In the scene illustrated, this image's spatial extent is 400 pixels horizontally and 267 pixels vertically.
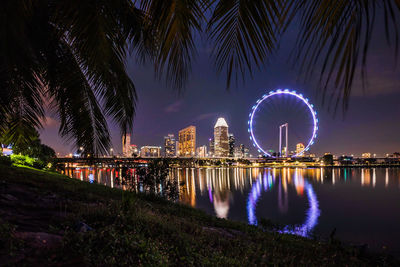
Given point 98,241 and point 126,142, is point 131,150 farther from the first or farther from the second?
point 98,241

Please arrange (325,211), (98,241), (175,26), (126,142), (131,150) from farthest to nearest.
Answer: (325,211) → (131,150) → (126,142) → (98,241) → (175,26)

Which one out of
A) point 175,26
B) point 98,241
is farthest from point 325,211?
point 175,26

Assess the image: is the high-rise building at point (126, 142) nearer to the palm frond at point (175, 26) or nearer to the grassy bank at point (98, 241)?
the grassy bank at point (98, 241)

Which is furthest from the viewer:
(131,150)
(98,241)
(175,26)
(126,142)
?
(131,150)

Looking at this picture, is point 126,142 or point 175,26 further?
point 126,142

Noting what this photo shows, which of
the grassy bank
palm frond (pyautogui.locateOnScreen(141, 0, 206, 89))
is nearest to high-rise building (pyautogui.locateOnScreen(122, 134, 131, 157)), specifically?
the grassy bank

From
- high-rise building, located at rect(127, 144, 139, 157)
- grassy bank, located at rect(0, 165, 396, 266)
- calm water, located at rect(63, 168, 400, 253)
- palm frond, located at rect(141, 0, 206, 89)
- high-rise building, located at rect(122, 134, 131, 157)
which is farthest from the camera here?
calm water, located at rect(63, 168, 400, 253)

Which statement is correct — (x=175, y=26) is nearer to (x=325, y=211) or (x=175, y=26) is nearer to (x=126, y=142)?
(x=126, y=142)

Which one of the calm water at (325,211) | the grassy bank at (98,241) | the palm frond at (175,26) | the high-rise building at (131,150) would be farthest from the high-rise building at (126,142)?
the calm water at (325,211)

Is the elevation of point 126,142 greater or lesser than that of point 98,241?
greater

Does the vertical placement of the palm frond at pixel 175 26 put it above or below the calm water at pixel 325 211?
above

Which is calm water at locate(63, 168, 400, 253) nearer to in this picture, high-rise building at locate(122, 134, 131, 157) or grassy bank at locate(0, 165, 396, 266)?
grassy bank at locate(0, 165, 396, 266)

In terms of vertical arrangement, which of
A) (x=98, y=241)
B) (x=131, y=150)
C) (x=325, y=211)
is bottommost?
(x=325, y=211)

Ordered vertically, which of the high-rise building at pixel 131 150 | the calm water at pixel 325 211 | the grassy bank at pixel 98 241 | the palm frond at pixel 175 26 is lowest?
the calm water at pixel 325 211
